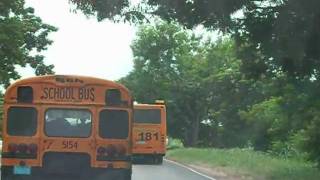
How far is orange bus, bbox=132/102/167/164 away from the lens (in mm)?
33562

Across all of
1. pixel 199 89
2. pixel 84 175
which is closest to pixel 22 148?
pixel 84 175

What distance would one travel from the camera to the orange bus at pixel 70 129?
13.1 meters

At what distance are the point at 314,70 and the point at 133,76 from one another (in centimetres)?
6121

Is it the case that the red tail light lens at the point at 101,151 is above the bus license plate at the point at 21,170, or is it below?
above

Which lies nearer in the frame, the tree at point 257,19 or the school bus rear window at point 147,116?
the tree at point 257,19

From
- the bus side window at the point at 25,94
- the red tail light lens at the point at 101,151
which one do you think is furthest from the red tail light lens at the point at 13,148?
the red tail light lens at the point at 101,151

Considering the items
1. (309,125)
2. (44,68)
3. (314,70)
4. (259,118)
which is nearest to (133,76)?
(44,68)

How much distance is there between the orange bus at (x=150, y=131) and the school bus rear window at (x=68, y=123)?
20.0 meters

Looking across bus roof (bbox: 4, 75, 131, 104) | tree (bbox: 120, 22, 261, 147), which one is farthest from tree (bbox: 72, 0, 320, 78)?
tree (bbox: 120, 22, 261, 147)

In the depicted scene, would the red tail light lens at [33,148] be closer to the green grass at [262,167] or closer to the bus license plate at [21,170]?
the bus license plate at [21,170]

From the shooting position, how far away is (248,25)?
50.5 feet

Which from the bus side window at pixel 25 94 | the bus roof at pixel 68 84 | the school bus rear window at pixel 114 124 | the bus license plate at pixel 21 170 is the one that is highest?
the bus roof at pixel 68 84

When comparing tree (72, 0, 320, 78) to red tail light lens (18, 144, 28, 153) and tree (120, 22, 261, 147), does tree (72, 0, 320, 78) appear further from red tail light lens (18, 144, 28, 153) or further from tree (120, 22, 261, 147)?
tree (120, 22, 261, 147)

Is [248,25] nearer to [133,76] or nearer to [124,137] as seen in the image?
[124,137]
